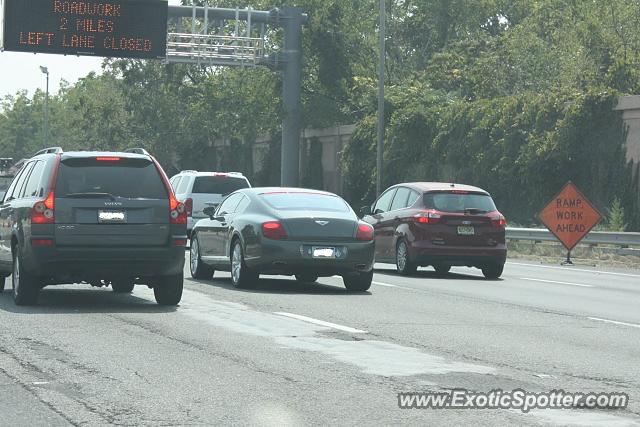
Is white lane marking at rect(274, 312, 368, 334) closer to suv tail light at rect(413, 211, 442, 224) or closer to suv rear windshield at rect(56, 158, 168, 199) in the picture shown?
suv rear windshield at rect(56, 158, 168, 199)

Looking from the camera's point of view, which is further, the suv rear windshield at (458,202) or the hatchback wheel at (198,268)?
the suv rear windshield at (458,202)

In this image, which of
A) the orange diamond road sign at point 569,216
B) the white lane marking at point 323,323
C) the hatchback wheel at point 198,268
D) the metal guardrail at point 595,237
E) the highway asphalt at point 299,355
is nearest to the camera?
the highway asphalt at point 299,355

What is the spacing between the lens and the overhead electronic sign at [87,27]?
44500 mm

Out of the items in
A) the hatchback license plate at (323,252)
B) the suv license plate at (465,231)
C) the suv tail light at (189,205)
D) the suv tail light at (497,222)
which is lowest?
the suv tail light at (189,205)

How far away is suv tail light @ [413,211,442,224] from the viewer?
925 inches

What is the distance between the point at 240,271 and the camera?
19.4 meters

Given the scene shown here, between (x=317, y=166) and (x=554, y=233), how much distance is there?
1261 inches

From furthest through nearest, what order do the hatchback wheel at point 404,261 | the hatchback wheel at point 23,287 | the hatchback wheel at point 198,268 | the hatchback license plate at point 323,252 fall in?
1. the hatchback wheel at point 404,261
2. the hatchback wheel at point 198,268
3. the hatchback license plate at point 323,252
4. the hatchback wheel at point 23,287

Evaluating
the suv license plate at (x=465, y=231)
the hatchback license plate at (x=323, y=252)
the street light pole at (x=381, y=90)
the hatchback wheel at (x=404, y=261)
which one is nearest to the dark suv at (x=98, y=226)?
the hatchback license plate at (x=323, y=252)

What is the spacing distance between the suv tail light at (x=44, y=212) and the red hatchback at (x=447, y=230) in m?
9.29

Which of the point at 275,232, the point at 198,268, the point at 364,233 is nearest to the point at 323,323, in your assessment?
the point at 275,232

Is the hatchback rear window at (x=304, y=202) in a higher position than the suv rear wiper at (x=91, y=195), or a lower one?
lower

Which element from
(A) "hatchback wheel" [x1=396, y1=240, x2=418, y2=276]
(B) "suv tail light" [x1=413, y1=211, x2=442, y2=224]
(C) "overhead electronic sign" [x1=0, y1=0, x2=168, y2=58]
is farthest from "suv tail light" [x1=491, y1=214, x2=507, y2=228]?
(C) "overhead electronic sign" [x1=0, y1=0, x2=168, y2=58]

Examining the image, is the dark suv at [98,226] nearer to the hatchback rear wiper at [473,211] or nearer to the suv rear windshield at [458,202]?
the suv rear windshield at [458,202]
